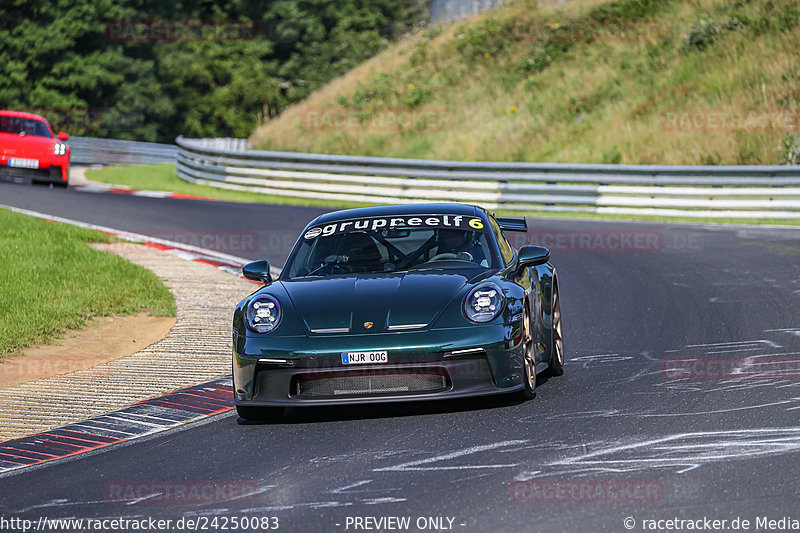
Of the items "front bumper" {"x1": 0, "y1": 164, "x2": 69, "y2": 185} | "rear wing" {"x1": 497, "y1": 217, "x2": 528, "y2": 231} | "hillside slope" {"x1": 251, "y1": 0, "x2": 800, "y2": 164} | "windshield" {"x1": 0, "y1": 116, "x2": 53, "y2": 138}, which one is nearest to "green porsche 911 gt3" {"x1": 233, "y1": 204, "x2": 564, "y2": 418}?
"rear wing" {"x1": 497, "y1": 217, "x2": 528, "y2": 231}

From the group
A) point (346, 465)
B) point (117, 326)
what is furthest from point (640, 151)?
point (346, 465)

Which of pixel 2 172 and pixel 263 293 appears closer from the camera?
pixel 263 293

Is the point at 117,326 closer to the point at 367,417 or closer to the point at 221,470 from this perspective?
the point at 367,417

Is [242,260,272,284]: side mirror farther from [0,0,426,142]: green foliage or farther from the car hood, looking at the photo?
[0,0,426,142]: green foliage

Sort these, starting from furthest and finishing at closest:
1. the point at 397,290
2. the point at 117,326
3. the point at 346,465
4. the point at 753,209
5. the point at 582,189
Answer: the point at 582,189
the point at 753,209
the point at 117,326
the point at 397,290
the point at 346,465

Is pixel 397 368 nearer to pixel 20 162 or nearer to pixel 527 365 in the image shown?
pixel 527 365

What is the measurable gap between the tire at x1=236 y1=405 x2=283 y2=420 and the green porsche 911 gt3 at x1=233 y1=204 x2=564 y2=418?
0.03ft

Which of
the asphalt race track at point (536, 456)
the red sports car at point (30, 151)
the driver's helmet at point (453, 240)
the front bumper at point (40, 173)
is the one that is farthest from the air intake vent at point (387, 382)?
the front bumper at point (40, 173)

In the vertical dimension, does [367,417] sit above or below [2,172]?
above

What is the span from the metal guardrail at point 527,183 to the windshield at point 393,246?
43.0 ft

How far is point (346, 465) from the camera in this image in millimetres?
6180

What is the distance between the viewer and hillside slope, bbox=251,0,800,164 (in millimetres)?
26794

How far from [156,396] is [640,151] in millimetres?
19746

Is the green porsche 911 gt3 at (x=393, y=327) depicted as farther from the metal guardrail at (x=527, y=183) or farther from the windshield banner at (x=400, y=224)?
the metal guardrail at (x=527, y=183)
